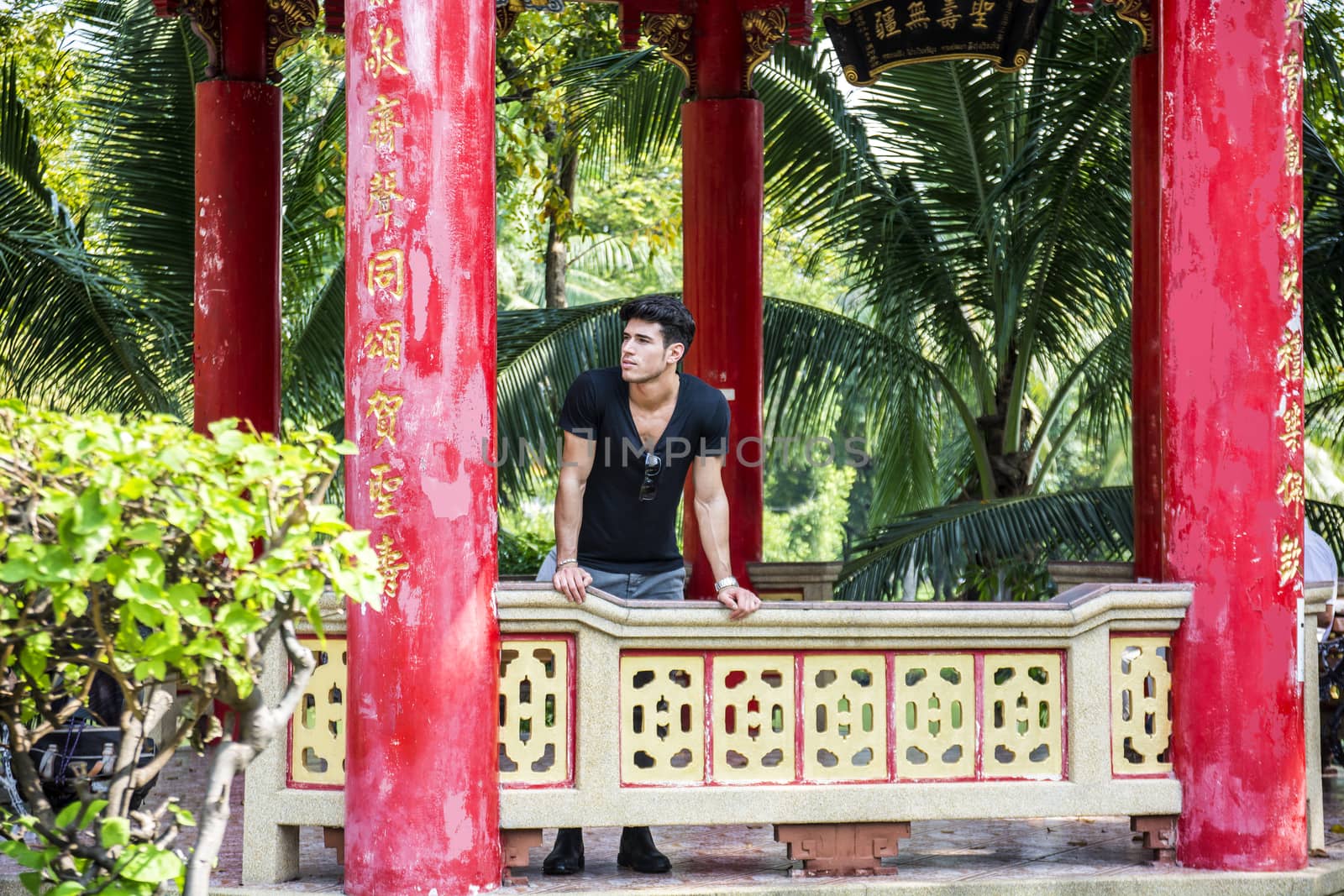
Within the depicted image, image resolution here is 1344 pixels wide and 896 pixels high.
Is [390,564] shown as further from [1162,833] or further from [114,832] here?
[1162,833]

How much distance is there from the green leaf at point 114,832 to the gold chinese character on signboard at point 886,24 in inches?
236

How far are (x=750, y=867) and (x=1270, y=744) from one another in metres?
1.92

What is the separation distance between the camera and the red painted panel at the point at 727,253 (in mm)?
8961

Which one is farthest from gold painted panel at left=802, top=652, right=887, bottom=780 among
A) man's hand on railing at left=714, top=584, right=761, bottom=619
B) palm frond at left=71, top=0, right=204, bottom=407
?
palm frond at left=71, top=0, right=204, bottom=407

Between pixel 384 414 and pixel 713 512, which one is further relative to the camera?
pixel 713 512

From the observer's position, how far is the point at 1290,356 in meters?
5.73

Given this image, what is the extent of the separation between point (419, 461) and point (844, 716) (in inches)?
71.1

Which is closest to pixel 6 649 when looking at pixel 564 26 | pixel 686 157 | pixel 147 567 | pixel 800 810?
pixel 147 567

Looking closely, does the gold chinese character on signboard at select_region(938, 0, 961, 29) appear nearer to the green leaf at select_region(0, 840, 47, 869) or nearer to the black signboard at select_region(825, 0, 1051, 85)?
the black signboard at select_region(825, 0, 1051, 85)

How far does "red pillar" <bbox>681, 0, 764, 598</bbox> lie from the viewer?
896 cm

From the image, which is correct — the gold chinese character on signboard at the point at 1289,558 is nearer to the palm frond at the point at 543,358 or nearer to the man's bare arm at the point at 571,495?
the man's bare arm at the point at 571,495

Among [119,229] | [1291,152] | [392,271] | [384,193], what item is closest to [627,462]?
[392,271]

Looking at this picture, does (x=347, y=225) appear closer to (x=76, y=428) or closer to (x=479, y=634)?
(x=479, y=634)

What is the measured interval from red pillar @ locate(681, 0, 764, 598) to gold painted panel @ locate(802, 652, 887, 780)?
3247 millimetres
